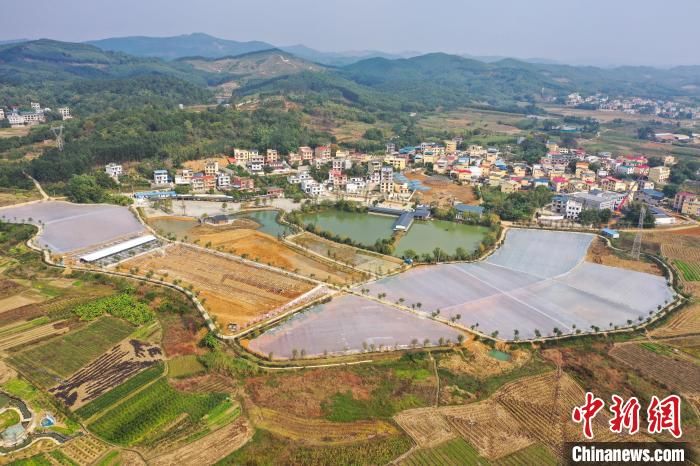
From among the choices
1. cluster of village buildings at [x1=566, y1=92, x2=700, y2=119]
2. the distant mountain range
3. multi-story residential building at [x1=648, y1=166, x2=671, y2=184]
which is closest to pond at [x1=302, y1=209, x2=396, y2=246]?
multi-story residential building at [x1=648, y1=166, x2=671, y2=184]

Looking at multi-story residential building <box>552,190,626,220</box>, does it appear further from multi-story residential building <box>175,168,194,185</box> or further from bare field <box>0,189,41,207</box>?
bare field <box>0,189,41,207</box>

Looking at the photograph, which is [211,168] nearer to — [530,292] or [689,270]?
[530,292]

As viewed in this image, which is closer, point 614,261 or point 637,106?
point 614,261

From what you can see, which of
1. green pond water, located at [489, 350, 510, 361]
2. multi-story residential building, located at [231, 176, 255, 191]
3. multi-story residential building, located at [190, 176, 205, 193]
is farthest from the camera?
multi-story residential building, located at [231, 176, 255, 191]

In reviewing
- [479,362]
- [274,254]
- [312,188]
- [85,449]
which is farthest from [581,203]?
[85,449]

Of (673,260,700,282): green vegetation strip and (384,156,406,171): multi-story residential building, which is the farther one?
(384,156,406,171): multi-story residential building

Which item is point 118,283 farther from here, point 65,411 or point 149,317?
point 65,411
